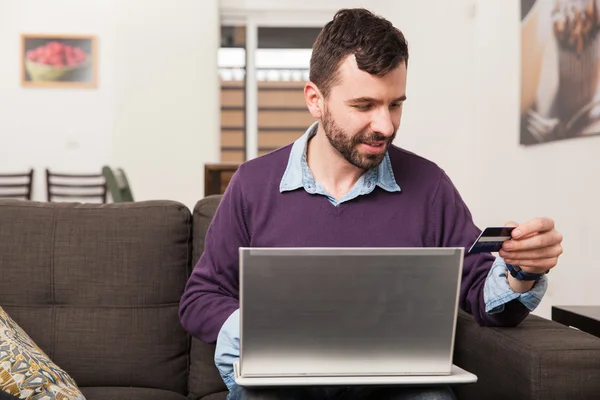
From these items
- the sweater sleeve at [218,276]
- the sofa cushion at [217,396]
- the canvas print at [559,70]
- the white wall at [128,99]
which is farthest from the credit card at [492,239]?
the white wall at [128,99]

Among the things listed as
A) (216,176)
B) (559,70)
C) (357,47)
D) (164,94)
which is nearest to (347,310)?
(357,47)

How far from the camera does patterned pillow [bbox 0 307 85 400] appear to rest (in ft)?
4.47

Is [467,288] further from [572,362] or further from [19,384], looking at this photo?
[19,384]

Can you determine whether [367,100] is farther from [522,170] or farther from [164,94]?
[164,94]

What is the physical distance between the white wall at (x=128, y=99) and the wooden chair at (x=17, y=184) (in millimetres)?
→ 111

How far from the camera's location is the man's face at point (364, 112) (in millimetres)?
1351

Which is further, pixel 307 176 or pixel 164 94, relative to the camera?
pixel 164 94

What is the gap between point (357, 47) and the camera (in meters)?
1.37

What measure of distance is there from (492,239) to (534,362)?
0.20 metres

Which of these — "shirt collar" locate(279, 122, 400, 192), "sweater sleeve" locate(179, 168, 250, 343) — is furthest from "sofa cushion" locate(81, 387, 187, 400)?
"shirt collar" locate(279, 122, 400, 192)

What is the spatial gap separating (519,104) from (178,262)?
2549 millimetres

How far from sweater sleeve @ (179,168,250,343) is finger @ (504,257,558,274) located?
1.63 feet

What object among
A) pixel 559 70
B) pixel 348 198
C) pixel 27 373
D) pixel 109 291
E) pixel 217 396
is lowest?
pixel 217 396

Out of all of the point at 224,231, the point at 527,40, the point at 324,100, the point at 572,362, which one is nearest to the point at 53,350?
the point at 224,231
